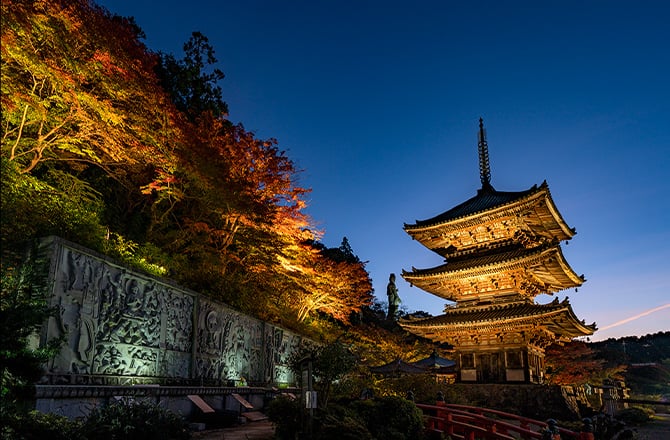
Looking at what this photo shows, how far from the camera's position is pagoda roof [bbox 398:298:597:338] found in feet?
56.7

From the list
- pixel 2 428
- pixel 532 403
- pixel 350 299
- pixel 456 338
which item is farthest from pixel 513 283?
pixel 2 428

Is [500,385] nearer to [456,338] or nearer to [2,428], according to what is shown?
[456,338]

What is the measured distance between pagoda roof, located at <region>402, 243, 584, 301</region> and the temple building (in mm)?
40

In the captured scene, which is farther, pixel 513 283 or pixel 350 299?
pixel 350 299

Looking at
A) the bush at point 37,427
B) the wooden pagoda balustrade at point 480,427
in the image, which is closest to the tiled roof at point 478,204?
the wooden pagoda balustrade at point 480,427

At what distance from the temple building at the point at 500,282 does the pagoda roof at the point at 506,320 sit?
40 millimetres

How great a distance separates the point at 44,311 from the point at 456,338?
A: 61.6 ft

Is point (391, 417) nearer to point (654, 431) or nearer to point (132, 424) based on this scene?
point (132, 424)

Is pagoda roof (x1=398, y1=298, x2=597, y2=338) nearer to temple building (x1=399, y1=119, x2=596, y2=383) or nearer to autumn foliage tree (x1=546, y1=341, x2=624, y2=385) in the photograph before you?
temple building (x1=399, y1=119, x2=596, y2=383)

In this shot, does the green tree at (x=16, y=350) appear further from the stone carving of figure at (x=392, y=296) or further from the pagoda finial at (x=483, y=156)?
the stone carving of figure at (x=392, y=296)

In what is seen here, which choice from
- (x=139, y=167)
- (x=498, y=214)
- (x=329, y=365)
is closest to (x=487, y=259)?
(x=498, y=214)

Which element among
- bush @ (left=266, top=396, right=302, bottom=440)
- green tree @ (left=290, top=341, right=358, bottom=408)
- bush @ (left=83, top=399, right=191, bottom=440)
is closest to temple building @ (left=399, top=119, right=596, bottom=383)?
green tree @ (left=290, top=341, right=358, bottom=408)

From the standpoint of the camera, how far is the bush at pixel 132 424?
6.64m

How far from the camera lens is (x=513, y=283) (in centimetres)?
1981
